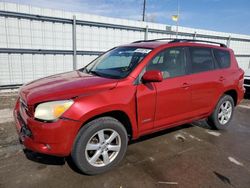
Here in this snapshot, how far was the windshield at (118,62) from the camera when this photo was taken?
3.12 m

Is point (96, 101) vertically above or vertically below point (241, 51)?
below

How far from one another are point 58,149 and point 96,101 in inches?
28.3

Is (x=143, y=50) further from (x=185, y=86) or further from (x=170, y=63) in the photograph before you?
(x=185, y=86)

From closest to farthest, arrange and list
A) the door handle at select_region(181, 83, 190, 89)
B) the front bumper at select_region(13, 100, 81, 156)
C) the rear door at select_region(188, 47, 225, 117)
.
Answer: the front bumper at select_region(13, 100, 81, 156) → the door handle at select_region(181, 83, 190, 89) → the rear door at select_region(188, 47, 225, 117)

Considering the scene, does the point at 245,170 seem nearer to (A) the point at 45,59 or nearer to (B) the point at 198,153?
(B) the point at 198,153

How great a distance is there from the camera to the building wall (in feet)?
21.2

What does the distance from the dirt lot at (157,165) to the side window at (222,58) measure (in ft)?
4.81

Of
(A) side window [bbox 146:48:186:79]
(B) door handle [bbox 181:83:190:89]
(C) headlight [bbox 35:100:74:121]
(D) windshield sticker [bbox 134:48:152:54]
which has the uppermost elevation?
(D) windshield sticker [bbox 134:48:152:54]

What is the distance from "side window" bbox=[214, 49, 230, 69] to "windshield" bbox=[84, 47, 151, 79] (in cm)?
177

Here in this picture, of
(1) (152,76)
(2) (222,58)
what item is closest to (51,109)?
(1) (152,76)

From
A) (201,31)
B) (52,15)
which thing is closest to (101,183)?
(52,15)

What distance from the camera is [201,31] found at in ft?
37.0

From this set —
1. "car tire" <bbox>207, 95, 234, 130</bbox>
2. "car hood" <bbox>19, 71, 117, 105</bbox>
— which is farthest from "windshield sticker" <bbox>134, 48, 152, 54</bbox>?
"car tire" <bbox>207, 95, 234, 130</bbox>

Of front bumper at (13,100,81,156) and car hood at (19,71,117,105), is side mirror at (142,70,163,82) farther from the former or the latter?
front bumper at (13,100,81,156)
